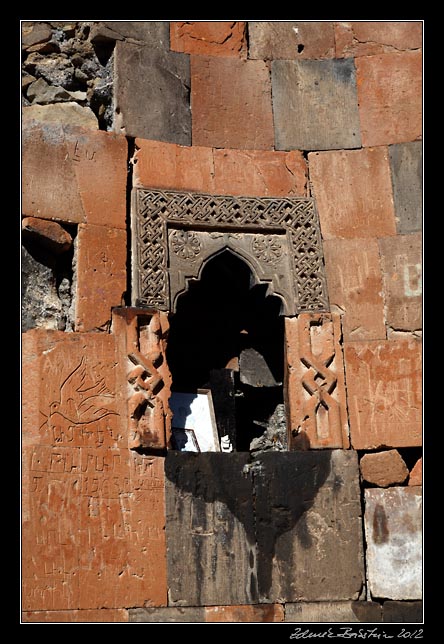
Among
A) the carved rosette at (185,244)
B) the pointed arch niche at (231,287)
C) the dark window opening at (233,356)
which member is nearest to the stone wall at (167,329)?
the pointed arch niche at (231,287)

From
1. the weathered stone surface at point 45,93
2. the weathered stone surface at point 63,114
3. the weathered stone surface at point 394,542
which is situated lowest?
the weathered stone surface at point 394,542

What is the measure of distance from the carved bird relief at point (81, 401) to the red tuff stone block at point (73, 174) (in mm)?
1221

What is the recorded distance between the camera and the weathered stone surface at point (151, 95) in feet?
29.8

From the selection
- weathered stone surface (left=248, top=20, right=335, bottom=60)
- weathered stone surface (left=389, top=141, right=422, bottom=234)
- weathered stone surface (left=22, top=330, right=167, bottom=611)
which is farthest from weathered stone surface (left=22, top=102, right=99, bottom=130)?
weathered stone surface (left=389, top=141, right=422, bottom=234)

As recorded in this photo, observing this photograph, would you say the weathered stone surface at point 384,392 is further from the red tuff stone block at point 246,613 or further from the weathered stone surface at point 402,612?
the red tuff stone block at point 246,613

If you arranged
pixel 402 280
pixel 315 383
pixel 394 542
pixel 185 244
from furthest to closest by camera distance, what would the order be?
1. pixel 402 280
2. pixel 185 244
3. pixel 315 383
4. pixel 394 542

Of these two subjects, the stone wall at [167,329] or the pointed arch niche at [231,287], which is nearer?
the stone wall at [167,329]

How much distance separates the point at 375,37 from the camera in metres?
9.90

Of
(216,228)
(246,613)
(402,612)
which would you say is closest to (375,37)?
(216,228)

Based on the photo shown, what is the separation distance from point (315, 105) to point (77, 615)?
4.85 meters

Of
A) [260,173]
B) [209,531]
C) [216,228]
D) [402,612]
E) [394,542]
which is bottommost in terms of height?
[402,612]

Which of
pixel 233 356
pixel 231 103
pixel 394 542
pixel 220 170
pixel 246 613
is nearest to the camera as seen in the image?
pixel 246 613

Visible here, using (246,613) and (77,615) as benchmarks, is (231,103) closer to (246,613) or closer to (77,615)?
(246,613)

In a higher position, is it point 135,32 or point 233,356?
point 135,32
